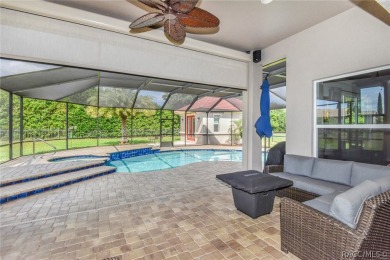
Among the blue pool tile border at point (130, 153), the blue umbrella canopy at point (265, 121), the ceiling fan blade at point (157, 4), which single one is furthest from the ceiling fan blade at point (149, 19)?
the blue pool tile border at point (130, 153)

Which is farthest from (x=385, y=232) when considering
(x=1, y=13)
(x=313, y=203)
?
(x=1, y=13)

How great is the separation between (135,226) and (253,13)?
4.02 meters

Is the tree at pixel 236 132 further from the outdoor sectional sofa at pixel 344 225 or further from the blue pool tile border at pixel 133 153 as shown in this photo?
the outdoor sectional sofa at pixel 344 225

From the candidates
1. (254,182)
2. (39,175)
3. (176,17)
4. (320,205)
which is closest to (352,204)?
(320,205)

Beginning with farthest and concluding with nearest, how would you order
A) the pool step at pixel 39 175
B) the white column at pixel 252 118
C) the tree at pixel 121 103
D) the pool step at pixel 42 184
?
the tree at pixel 121 103, the white column at pixel 252 118, the pool step at pixel 39 175, the pool step at pixel 42 184

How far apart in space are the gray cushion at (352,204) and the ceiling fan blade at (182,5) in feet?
7.85

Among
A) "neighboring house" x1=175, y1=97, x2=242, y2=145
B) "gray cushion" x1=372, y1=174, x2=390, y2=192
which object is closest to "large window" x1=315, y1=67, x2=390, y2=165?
"gray cushion" x1=372, y1=174, x2=390, y2=192

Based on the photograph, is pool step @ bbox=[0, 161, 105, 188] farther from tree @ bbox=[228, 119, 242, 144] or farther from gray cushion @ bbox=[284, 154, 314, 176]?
tree @ bbox=[228, 119, 242, 144]

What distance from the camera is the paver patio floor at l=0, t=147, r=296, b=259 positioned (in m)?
2.21

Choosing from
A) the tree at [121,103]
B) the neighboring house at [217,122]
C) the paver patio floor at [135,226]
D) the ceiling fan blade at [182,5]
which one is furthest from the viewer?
the neighboring house at [217,122]

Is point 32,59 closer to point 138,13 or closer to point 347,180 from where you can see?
point 138,13

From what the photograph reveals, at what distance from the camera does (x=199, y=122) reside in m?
14.6

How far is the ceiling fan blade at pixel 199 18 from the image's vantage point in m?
2.29

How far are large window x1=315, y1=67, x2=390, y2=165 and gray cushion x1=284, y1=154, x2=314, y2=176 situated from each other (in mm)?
425
